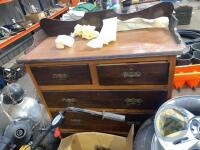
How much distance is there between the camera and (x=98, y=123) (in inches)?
48.7

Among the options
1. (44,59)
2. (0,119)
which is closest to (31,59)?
(44,59)

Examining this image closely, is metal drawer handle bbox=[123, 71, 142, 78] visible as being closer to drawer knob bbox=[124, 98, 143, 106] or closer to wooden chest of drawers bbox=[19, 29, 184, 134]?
wooden chest of drawers bbox=[19, 29, 184, 134]

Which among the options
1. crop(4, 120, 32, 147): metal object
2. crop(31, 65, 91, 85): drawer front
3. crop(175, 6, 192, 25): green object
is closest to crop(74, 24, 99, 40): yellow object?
crop(31, 65, 91, 85): drawer front

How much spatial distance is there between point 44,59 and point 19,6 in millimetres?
2519

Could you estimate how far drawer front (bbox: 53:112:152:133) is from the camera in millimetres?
1159

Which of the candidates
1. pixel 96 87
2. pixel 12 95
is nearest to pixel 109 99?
pixel 96 87

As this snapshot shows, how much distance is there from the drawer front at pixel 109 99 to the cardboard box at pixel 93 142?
17 cm

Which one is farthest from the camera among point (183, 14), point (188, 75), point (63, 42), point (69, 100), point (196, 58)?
point (183, 14)

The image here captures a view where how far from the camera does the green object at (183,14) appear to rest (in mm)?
2784

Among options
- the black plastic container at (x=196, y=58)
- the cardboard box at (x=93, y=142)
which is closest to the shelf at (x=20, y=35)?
the cardboard box at (x=93, y=142)

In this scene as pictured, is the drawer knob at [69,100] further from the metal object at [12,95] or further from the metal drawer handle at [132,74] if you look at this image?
the metal object at [12,95]

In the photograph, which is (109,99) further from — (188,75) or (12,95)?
(12,95)

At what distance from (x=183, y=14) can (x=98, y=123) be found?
2.32m

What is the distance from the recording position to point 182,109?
0.82 metres
